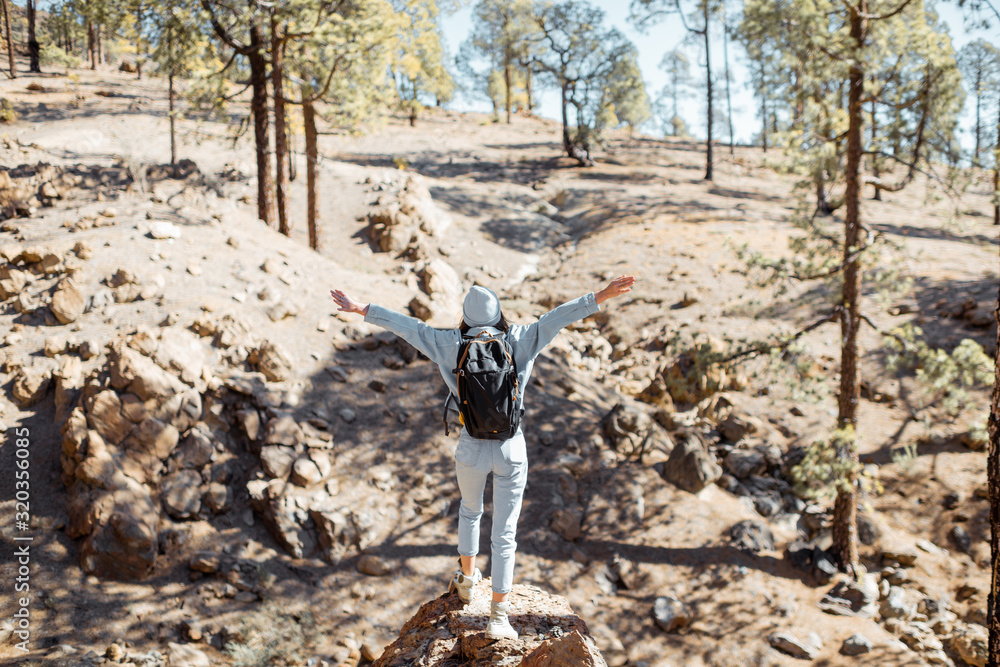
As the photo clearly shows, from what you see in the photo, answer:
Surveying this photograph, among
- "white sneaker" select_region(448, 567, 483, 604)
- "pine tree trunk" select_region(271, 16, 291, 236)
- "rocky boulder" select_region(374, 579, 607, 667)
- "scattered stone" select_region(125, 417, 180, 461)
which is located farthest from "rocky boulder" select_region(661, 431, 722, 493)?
"pine tree trunk" select_region(271, 16, 291, 236)

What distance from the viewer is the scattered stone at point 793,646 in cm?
634

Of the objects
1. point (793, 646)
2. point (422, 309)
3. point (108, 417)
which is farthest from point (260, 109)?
point (793, 646)

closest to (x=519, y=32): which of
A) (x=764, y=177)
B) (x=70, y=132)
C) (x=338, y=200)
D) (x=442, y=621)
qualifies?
(x=764, y=177)

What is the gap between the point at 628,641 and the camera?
6.40 meters

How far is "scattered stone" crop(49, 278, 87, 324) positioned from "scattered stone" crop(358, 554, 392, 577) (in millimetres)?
5343

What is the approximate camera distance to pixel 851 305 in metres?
7.29

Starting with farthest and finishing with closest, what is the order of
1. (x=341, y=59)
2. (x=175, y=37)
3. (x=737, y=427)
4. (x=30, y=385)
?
(x=341, y=59), (x=175, y=37), (x=737, y=427), (x=30, y=385)

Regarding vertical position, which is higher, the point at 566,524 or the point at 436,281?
the point at 436,281

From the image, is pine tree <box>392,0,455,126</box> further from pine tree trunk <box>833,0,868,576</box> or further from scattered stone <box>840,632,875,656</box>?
scattered stone <box>840,632,875,656</box>

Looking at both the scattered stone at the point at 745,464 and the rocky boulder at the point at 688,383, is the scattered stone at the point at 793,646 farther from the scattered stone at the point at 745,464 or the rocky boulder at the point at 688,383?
the rocky boulder at the point at 688,383

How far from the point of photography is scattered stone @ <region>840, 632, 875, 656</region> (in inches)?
249

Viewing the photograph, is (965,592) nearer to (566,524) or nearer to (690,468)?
(690,468)

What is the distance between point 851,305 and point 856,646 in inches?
160

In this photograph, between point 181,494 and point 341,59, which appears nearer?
point 181,494
